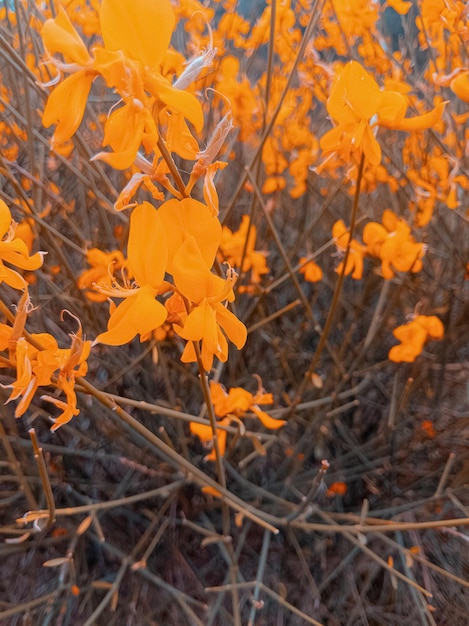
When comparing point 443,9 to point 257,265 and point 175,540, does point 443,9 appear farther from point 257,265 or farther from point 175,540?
point 175,540

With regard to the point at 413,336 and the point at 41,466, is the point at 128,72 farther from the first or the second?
the point at 413,336

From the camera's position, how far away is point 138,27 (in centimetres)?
38

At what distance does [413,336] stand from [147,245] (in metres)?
0.82

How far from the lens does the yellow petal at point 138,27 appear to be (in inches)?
14.8

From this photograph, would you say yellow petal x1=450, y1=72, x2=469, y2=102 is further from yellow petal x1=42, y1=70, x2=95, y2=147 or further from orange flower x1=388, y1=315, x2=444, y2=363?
yellow petal x1=42, y1=70, x2=95, y2=147

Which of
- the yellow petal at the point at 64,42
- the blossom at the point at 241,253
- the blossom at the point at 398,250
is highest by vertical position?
the yellow petal at the point at 64,42

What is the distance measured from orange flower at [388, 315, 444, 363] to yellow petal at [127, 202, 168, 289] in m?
0.77

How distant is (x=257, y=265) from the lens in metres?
1.36

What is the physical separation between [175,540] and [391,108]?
48.3 inches

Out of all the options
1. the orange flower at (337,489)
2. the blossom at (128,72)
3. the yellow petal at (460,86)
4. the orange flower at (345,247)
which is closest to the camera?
the blossom at (128,72)

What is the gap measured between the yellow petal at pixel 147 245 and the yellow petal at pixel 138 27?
0.36 ft

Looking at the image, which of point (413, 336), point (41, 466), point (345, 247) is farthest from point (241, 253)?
point (41, 466)

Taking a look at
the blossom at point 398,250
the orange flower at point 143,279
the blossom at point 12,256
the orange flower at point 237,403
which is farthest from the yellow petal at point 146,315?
the blossom at point 398,250

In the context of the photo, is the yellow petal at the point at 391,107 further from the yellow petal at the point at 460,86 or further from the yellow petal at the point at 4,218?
the yellow petal at the point at 4,218
